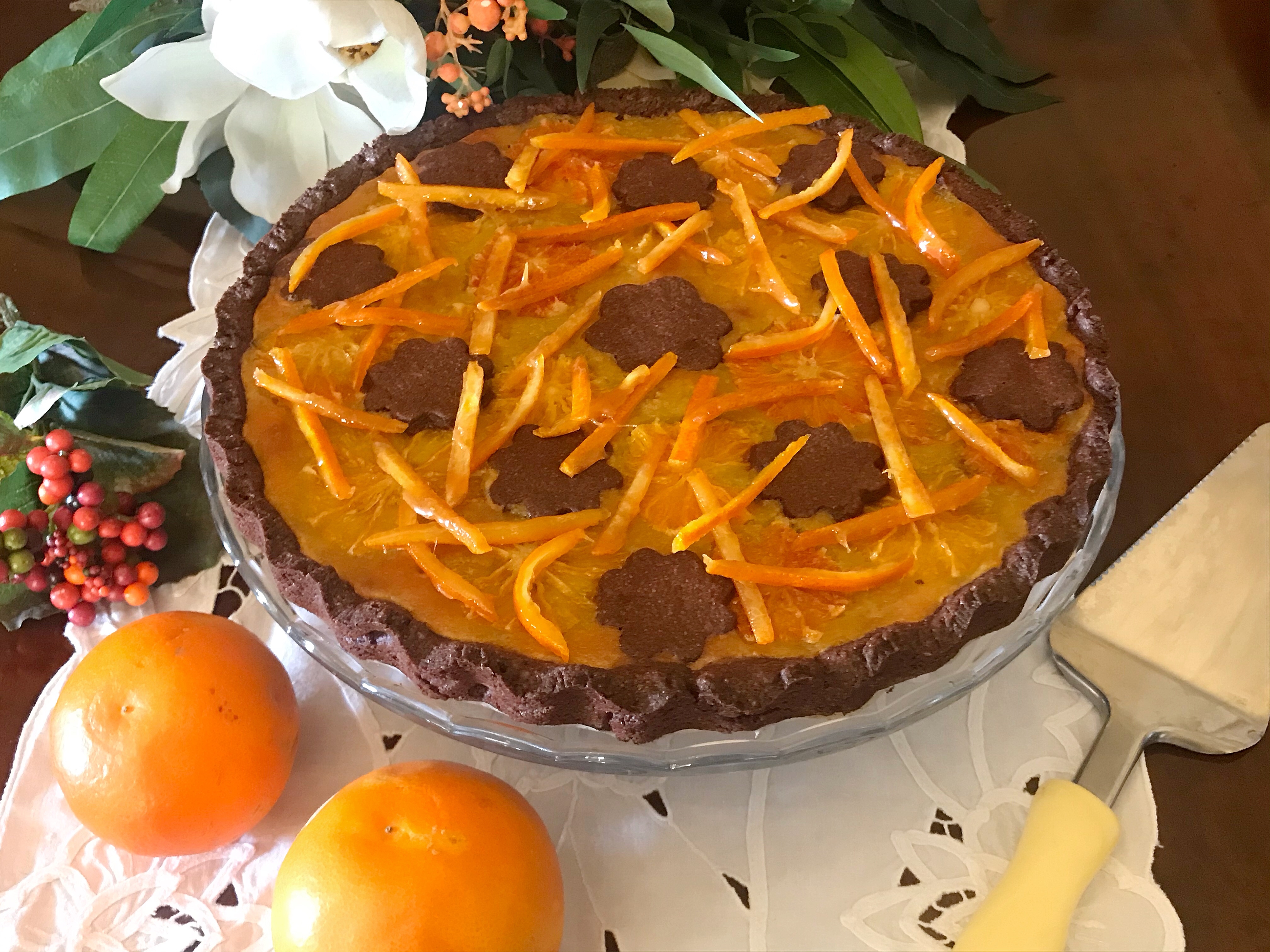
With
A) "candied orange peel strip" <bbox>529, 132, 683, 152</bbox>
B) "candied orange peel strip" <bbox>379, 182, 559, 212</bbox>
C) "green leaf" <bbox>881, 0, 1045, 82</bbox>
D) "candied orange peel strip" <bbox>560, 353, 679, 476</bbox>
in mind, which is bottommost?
"candied orange peel strip" <bbox>560, 353, 679, 476</bbox>

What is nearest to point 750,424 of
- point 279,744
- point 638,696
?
point 638,696

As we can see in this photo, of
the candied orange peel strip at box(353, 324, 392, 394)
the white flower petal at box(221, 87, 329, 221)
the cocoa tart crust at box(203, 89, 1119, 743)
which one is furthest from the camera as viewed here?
the white flower petal at box(221, 87, 329, 221)

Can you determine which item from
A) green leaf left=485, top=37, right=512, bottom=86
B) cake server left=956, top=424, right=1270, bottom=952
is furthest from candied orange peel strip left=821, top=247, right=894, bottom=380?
green leaf left=485, top=37, right=512, bottom=86

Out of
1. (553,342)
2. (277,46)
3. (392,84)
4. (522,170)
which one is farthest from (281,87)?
(553,342)

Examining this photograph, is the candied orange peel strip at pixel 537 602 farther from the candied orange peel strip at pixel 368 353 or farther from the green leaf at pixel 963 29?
the green leaf at pixel 963 29

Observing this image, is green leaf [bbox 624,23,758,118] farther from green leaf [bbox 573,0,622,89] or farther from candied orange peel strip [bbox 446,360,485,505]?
candied orange peel strip [bbox 446,360,485,505]

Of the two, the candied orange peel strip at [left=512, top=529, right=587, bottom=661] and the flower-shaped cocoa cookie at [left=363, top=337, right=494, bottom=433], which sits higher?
the flower-shaped cocoa cookie at [left=363, top=337, right=494, bottom=433]
